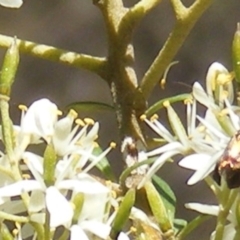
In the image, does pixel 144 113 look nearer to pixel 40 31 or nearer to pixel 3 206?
pixel 3 206

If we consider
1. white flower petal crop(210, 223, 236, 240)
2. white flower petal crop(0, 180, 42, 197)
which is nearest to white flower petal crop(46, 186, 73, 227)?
white flower petal crop(0, 180, 42, 197)

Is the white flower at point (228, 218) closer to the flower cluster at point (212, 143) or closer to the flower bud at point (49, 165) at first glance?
the flower cluster at point (212, 143)

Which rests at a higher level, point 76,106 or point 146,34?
point 76,106

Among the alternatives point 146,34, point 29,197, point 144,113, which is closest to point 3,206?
point 29,197

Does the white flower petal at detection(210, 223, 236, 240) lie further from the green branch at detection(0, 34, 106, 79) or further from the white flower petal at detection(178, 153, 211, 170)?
the green branch at detection(0, 34, 106, 79)

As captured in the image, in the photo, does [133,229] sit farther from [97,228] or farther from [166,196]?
[166,196]

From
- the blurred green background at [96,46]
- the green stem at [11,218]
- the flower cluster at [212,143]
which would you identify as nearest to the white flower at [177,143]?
the flower cluster at [212,143]

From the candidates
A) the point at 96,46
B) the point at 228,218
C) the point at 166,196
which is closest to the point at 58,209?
the point at 228,218
